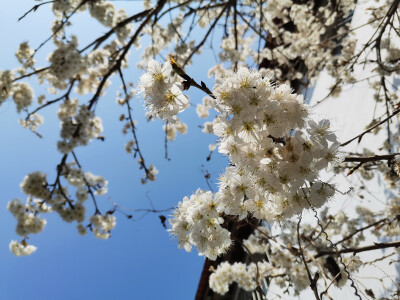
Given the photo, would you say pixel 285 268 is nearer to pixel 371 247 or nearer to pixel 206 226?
pixel 371 247

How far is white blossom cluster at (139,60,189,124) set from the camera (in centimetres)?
130

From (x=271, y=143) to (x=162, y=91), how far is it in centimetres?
55

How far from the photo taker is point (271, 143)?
1.21m

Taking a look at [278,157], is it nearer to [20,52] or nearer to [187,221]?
[187,221]

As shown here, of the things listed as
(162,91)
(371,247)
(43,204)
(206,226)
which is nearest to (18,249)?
(43,204)

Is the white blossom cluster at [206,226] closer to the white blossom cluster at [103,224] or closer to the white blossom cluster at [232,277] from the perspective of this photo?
the white blossom cluster at [232,277]

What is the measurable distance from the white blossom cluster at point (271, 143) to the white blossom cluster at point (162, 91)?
20 centimetres

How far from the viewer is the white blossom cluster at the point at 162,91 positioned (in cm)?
130

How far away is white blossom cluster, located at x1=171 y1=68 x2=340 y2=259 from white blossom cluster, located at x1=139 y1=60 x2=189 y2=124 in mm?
197

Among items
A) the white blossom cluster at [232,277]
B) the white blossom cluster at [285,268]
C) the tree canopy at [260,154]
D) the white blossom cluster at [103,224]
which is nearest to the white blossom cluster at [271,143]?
the tree canopy at [260,154]

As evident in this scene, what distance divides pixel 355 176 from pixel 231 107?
4665 millimetres

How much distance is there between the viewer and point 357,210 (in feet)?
14.2

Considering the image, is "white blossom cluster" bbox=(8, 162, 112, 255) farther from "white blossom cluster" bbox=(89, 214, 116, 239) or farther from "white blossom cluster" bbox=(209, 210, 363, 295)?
"white blossom cluster" bbox=(209, 210, 363, 295)

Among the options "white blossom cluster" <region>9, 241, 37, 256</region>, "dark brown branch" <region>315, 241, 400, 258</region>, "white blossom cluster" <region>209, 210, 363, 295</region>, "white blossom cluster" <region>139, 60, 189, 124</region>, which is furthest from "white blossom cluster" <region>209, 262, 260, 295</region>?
"white blossom cluster" <region>9, 241, 37, 256</region>
